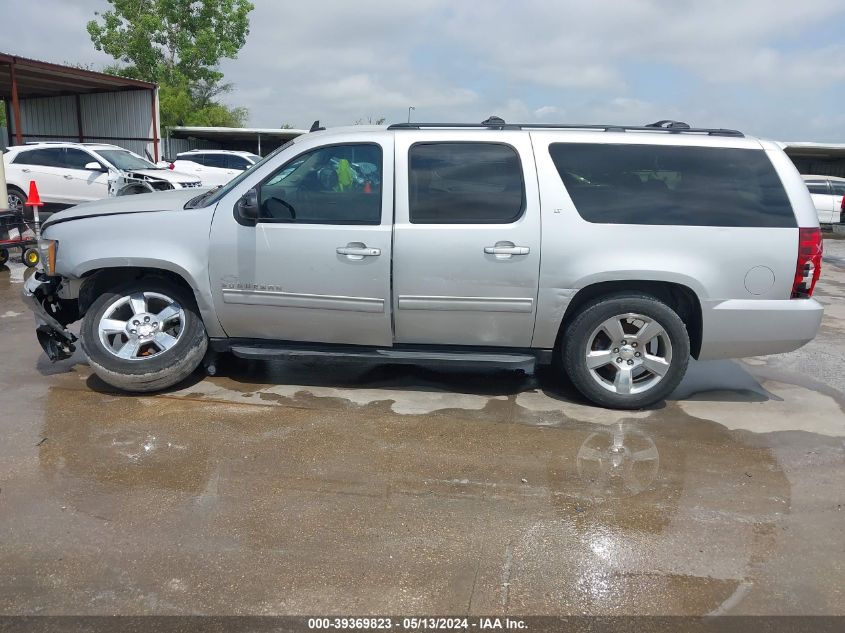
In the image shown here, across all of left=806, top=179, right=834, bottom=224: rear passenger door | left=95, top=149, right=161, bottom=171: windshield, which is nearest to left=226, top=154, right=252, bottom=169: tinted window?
left=95, top=149, right=161, bottom=171: windshield

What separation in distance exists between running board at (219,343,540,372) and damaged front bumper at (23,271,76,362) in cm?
130

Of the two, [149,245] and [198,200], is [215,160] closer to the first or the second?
[198,200]

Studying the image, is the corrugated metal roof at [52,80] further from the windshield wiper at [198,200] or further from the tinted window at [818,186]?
the tinted window at [818,186]

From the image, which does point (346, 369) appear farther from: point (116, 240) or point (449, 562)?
point (449, 562)

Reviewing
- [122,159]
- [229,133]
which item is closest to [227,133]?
[229,133]

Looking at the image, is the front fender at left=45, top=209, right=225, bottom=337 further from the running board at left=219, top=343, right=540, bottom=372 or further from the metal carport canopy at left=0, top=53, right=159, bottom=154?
the metal carport canopy at left=0, top=53, right=159, bottom=154

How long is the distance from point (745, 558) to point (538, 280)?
2.06 m

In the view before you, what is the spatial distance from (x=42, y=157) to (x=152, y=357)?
12191 mm

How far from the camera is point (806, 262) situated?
4.50 metres

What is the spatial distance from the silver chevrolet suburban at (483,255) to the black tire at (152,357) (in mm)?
15

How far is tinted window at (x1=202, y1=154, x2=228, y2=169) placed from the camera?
2052 centimetres

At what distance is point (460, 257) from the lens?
4.53 m

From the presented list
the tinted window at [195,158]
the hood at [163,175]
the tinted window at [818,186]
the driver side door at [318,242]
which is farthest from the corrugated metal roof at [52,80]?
the tinted window at [818,186]

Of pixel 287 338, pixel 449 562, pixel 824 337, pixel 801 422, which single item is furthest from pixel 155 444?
pixel 824 337
